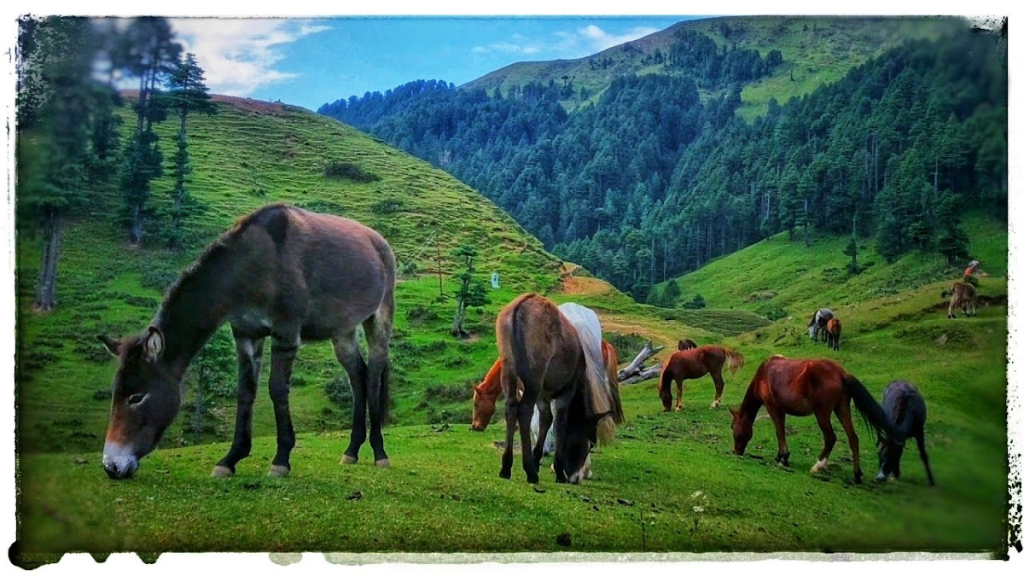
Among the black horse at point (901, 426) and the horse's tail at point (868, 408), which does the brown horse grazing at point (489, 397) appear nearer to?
the horse's tail at point (868, 408)

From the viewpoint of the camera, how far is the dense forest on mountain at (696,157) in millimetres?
10828

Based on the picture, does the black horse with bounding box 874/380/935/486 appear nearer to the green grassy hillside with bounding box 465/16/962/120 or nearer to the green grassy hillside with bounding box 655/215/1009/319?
the green grassy hillside with bounding box 655/215/1009/319

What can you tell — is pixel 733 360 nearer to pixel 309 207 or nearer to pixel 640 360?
pixel 640 360

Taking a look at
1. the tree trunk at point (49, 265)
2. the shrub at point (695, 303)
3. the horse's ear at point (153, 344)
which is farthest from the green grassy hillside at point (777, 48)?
the horse's ear at point (153, 344)

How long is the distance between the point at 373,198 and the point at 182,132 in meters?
2.30

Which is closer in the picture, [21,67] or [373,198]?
[21,67]

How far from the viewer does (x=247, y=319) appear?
27.8 feet

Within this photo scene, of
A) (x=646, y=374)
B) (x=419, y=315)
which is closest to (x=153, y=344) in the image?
(x=419, y=315)

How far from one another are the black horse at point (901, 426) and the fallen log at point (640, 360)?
2871 millimetres

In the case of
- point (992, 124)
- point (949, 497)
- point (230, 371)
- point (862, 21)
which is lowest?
point (949, 497)

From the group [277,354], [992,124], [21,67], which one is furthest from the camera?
[992,124]

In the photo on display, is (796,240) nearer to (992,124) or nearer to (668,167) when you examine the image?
(668,167)

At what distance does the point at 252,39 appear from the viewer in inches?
401

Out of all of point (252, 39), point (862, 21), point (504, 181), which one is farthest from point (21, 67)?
point (862, 21)
